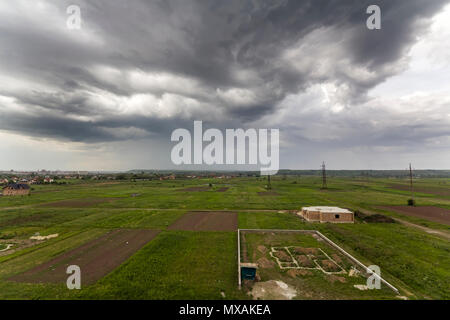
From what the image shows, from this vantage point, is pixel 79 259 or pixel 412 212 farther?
pixel 412 212

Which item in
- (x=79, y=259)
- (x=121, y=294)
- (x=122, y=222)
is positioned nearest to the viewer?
(x=121, y=294)

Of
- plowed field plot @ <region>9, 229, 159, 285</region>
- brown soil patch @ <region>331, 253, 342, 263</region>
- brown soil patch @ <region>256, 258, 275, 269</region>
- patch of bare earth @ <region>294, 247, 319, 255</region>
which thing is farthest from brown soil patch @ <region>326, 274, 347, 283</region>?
plowed field plot @ <region>9, 229, 159, 285</region>

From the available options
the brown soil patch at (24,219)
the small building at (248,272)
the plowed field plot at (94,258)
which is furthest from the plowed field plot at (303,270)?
the brown soil patch at (24,219)

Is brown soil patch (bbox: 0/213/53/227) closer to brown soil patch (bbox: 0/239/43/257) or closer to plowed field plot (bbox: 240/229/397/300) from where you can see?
brown soil patch (bbox: 0/239/43/257)

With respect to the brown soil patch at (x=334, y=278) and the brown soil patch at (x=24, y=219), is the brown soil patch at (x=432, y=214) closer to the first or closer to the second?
the brown soil patch at (x=334, y=278)

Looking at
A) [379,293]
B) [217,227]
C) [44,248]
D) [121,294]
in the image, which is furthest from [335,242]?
[44,248]

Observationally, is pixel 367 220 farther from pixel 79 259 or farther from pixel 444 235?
pixel 79 259
